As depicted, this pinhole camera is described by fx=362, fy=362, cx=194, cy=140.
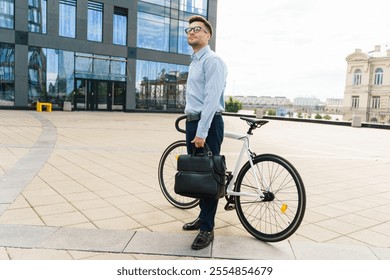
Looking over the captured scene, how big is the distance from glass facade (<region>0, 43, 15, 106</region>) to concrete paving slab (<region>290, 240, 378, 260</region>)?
86.0 ft

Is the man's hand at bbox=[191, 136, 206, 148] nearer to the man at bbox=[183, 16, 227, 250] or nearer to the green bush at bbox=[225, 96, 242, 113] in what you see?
the man at bbox=[183, 16, 227, 250]

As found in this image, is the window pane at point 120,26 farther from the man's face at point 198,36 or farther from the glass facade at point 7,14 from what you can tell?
the man's face at point 198,36

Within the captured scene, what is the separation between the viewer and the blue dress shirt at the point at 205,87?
10.6 feet

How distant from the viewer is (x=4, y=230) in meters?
3.46

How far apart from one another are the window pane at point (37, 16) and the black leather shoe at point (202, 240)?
87.1ft

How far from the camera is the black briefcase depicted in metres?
3.23

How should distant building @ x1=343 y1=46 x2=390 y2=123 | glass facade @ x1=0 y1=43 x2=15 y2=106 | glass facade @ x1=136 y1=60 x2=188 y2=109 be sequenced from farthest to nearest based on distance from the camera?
A: distant building @ x1=343 y1=46 x2=390 y2=123 → glass facade @ x1=136 y1=60 x2=188 y2=109 → glass facade @ x1=0 y1=43 x2=15 y2=106

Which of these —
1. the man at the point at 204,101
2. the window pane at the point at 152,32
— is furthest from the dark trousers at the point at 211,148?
the window pane at the point at 152,32

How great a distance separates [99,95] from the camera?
1150 inches

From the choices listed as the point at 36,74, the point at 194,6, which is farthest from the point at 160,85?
the point at 36,74

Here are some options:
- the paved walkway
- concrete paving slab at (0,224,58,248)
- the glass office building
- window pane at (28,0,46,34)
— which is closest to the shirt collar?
the paved walkway

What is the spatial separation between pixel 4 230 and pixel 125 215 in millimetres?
1205
